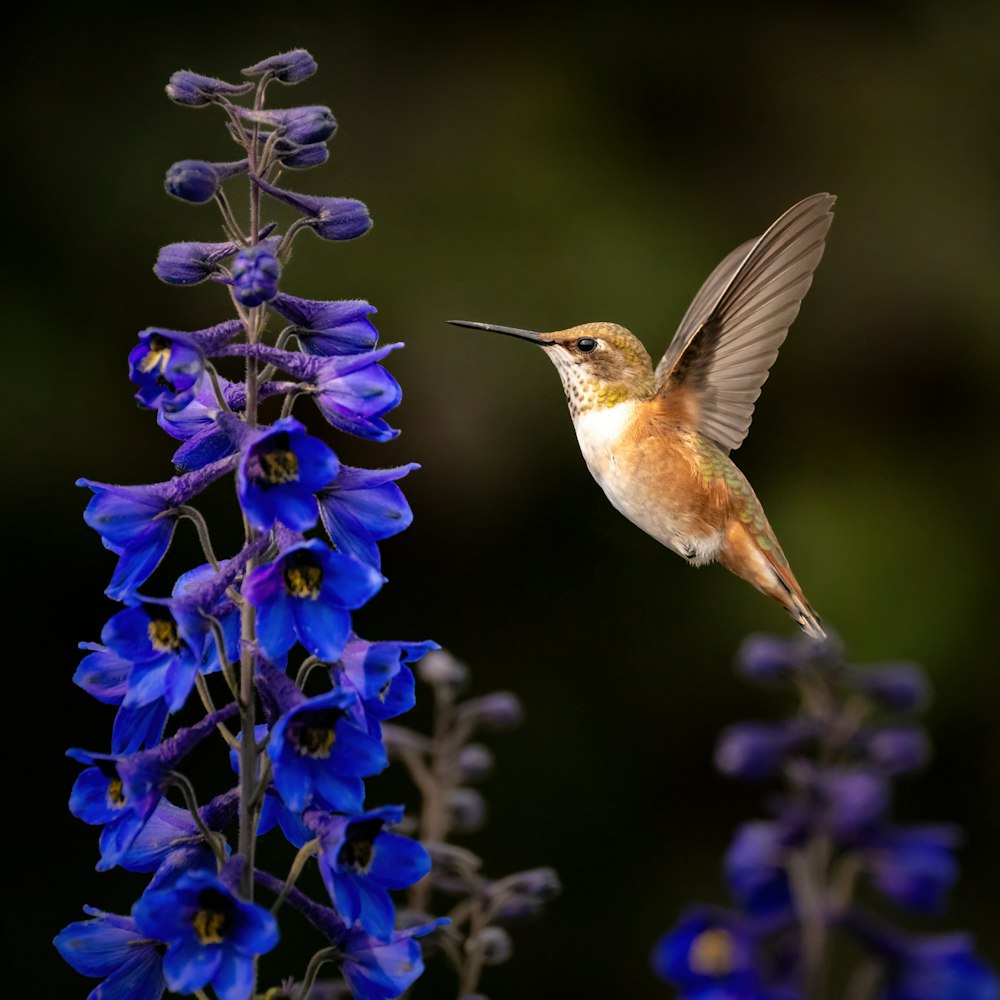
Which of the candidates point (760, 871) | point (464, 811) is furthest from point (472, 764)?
point (760, 871)

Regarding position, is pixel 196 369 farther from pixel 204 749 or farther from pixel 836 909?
pixel 204 749

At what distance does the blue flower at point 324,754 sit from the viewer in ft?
4.83

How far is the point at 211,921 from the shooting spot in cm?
148

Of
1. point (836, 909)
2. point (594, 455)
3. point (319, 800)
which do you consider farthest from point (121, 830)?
point (836, 909)

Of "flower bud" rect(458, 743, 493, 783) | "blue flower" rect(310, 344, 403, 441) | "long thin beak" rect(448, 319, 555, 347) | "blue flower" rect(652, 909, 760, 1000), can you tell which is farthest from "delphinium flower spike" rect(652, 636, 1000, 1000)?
"blue flower" rect(310, 344, 403, 441)

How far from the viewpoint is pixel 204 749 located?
5250mm

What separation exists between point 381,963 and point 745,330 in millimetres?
1397

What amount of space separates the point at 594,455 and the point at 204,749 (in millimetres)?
2996

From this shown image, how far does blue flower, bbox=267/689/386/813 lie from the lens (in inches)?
58.0

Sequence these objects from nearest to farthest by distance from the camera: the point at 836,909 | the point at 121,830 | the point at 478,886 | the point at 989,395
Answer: the point at 121,830
the point at 478,886
the point at 836,909
the point at 989,395

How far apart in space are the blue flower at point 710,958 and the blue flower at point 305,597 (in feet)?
5.12

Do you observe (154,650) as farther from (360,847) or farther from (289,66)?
(289,66)

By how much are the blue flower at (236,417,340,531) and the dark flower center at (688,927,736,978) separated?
1.64 m

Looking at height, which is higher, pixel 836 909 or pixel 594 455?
pixel 594 455
